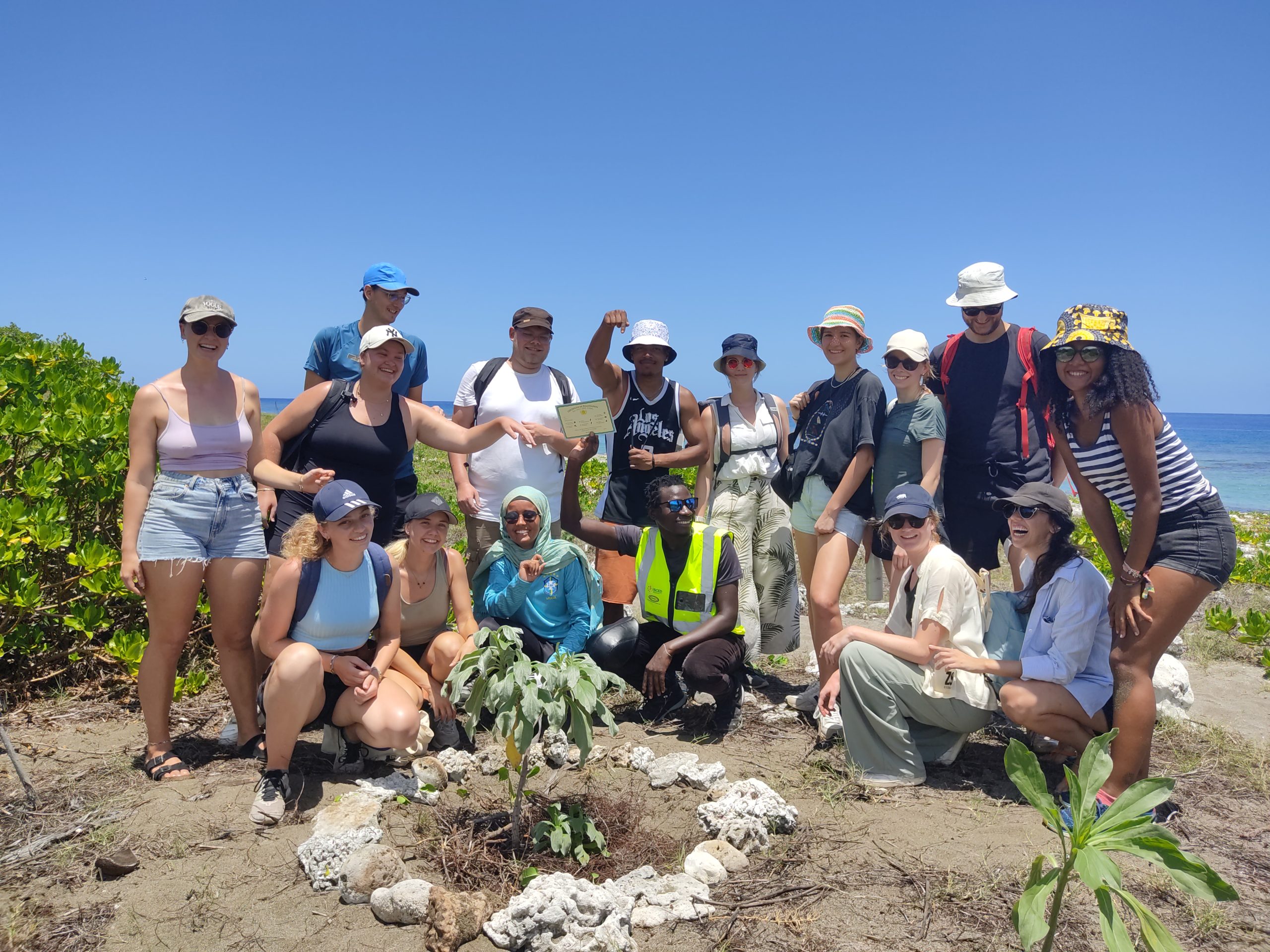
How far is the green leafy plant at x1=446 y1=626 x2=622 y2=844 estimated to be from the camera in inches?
123

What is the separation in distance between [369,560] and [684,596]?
1.76 metres

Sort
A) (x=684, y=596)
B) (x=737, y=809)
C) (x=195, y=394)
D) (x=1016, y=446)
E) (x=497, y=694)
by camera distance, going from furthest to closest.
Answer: (x=684, y=596)
(x=1016, y=446)
(x=195, y=394)
(x=737, y=809)
(x=497, y=694)

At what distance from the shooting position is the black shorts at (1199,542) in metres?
3.56

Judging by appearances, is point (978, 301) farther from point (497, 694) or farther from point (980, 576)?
point (497, 694)

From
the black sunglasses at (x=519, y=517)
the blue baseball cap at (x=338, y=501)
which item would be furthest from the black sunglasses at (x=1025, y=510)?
the blue baseball cap at (x=338, y=501)

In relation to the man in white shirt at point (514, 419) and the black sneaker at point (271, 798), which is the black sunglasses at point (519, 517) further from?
the black sneaker at point (271, 798)

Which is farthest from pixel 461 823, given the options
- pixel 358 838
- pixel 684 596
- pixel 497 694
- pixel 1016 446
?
pixel 1016 446

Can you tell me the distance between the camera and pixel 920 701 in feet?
13.4

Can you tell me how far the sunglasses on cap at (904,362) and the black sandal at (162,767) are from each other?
Answer: 4087 mm

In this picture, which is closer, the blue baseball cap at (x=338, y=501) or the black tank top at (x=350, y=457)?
the blue baseball cap at (x=338, y=501)

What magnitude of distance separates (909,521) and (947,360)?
1.21 metres

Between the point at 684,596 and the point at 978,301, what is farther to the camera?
the point at 684,596

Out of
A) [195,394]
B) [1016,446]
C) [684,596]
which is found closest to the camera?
[195,394]

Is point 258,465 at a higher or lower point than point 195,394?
lower
